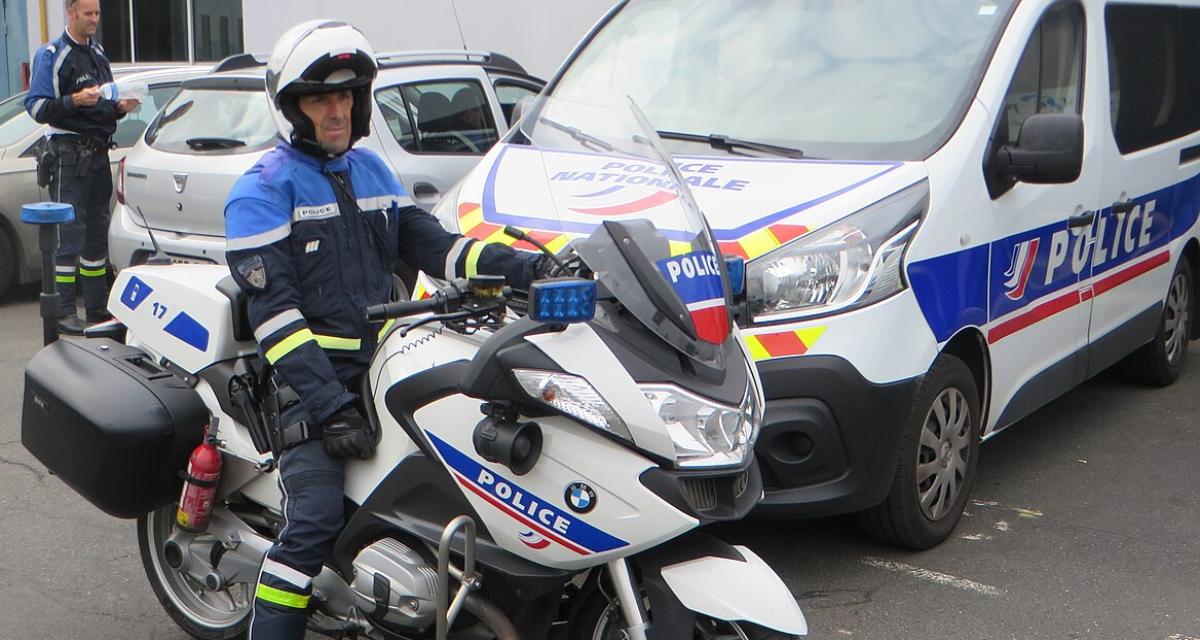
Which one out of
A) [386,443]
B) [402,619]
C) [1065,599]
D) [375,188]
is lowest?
[1065,599]

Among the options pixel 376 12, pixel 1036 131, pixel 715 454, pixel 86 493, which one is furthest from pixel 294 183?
pixel 376 12

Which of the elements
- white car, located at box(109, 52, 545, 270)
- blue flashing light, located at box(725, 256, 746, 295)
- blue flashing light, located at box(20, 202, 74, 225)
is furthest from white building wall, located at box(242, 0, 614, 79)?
blue flashing light, located at box(725, 256, 746, 295)

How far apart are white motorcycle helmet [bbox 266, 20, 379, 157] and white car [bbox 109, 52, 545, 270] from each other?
4.07m

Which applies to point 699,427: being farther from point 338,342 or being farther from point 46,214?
point 46,214

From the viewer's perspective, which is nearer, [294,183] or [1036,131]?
[294,183]

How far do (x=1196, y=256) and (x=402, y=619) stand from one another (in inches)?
216

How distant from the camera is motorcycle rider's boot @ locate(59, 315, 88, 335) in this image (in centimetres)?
814

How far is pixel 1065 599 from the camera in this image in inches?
174

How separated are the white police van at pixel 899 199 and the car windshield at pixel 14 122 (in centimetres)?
569

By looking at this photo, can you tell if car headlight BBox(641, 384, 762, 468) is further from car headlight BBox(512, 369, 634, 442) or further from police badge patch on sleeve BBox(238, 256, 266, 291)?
police badge patch on sleeve BBox(238, 256, 266, 291)

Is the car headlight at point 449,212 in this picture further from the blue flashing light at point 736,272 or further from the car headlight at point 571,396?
the car headlight at point 571,396

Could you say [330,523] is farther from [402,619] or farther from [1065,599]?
[1065,599]

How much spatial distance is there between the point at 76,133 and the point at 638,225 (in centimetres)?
668

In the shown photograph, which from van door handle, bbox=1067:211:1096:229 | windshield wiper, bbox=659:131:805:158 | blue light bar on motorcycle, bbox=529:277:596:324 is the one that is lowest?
van door handle, bbox=1067:211:1096:229
